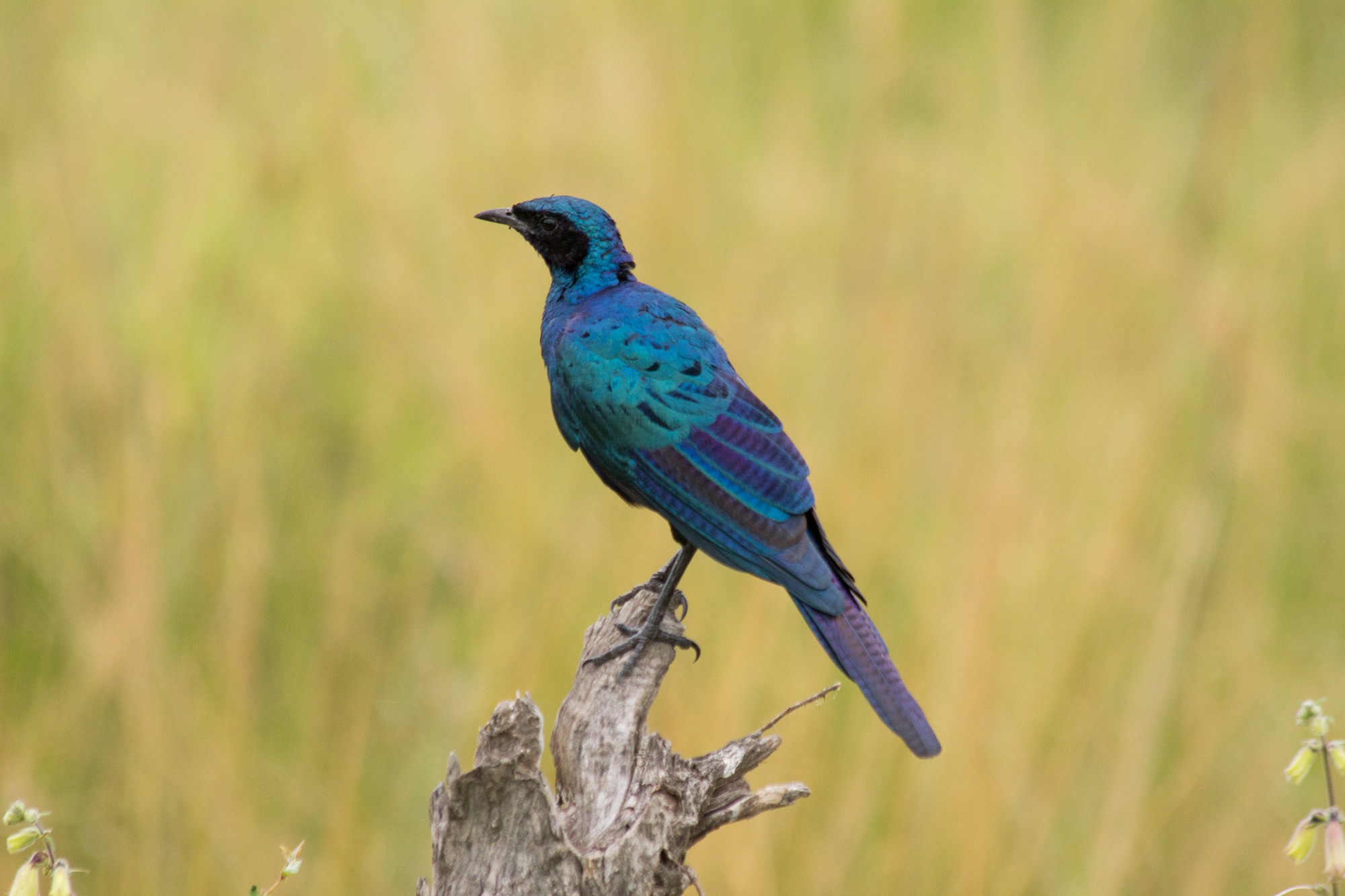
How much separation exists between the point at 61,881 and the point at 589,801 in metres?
1.01

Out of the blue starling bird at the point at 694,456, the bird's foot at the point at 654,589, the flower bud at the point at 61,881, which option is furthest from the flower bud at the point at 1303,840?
the bird's foot at the point at 654,589

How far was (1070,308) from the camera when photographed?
4.44 metres

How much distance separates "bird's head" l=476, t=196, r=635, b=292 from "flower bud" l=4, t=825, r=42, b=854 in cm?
208

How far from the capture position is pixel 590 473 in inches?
167

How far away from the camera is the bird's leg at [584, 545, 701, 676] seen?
2.63m

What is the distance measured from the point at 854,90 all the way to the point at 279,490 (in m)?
2.89

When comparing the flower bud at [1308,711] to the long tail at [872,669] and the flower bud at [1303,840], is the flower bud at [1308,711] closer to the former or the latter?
the flower bud at [1303,840]

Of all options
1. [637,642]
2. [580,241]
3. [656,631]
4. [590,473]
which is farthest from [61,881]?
[590,473]

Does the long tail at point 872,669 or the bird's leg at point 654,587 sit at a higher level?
→ the bird's leg at point 654,587

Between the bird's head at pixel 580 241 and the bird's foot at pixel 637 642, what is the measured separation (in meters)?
0.94

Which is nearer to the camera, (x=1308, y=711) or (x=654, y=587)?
(x=1308, y=711)

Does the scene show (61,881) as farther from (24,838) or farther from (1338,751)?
(1338,751)

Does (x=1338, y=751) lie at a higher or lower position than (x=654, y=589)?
lower

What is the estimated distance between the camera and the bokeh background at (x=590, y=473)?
3.66 m
